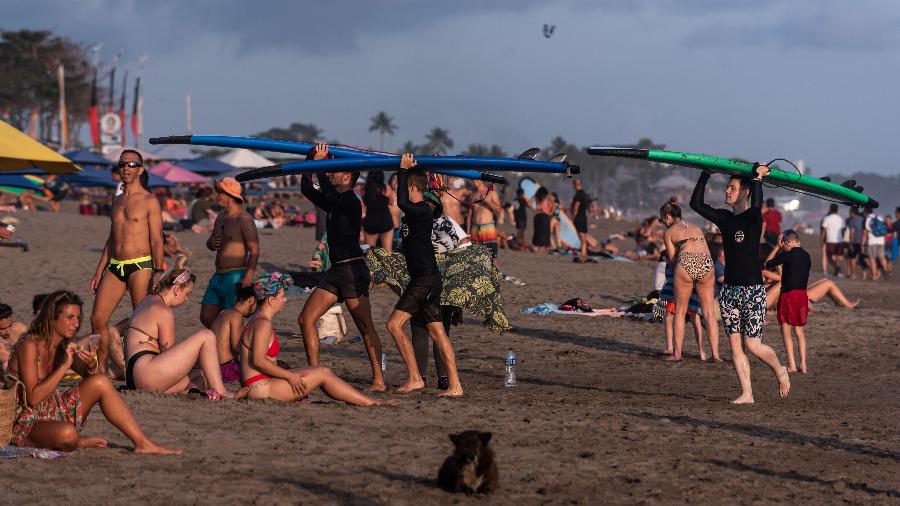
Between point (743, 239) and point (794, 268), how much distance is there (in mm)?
2971

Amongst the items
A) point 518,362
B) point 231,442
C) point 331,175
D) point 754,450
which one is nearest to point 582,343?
point 518,362

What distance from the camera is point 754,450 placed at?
7758mm

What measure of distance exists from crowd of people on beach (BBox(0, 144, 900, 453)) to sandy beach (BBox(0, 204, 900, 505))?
0.82 feet

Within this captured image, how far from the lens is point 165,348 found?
888 cm

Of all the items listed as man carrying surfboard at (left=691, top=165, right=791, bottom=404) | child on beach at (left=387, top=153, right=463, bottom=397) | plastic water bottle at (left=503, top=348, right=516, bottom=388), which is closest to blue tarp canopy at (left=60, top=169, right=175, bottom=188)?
plastic water bottle at (left=503, top=348, right=516, bottom=388)

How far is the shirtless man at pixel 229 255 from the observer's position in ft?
32.9

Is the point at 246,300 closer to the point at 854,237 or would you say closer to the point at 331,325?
the point at 331,325

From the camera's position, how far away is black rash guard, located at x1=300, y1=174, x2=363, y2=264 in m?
9.90

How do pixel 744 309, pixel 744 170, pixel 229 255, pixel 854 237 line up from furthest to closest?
pixel 854 237, pixel 744 170, pixel 229 255, pixel 744 309

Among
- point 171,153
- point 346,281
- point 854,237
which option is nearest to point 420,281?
point 346,281

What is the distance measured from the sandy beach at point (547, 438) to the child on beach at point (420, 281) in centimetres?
43

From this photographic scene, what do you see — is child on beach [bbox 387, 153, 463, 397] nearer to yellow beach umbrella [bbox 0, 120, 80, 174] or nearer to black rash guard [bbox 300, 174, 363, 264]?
black rash guard [bbox 300, 174, 363, 264]

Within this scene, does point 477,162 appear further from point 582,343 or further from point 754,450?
point 582,343

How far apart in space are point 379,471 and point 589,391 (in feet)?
15.0
